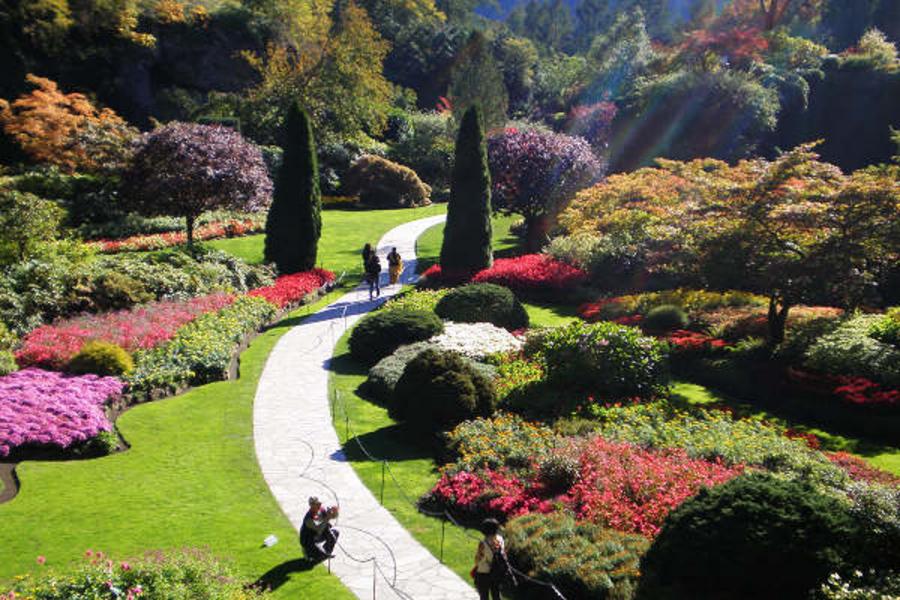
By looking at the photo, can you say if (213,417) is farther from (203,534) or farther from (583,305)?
(583,305)

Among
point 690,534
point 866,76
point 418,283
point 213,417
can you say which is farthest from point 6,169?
point 866,76

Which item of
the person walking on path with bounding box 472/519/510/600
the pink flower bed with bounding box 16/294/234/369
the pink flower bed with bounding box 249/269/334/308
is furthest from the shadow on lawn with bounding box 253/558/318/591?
the pink flower bed with bounding box 249/269/334/308

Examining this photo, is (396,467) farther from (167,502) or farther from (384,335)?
(384,335)

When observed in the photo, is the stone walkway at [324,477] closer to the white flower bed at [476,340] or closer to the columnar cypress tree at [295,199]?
the white flower bed at [476,340]

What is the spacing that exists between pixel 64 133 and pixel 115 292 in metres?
19.5

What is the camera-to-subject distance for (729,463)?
12562mm

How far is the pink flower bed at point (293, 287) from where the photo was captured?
82.7 feet

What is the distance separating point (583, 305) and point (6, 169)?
29817 millimetres

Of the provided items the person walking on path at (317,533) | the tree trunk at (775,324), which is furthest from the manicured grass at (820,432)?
the person walking on path at (317,533)

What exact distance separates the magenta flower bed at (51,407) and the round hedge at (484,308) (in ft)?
32.1

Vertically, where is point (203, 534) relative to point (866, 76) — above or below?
below

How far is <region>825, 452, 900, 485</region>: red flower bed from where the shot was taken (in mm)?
11984

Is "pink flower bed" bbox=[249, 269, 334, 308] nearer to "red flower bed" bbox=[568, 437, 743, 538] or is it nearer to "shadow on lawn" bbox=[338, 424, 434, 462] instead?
"shadow on lawn" bbox=[338, 424, 434, 462]

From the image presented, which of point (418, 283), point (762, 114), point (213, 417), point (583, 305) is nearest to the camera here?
point (213, 417)
